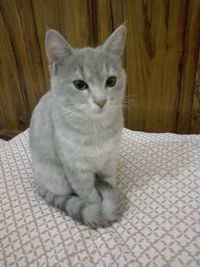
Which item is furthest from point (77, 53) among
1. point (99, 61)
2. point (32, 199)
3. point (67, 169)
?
point (32, 199)

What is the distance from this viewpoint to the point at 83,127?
0.84m

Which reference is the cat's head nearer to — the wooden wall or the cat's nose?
the cat's nose

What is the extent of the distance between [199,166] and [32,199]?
64 cm

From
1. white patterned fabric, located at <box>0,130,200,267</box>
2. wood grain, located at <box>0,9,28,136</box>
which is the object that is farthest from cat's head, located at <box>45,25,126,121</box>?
wood grain, located at <box>0,9,28,136</box>

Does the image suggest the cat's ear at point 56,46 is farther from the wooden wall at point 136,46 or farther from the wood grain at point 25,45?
the wood grain at point 25,45

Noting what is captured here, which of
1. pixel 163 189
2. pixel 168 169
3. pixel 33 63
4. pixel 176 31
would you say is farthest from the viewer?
pixel 33 63

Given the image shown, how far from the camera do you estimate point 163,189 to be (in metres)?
0.98

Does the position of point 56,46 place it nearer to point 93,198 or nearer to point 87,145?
point 87,145

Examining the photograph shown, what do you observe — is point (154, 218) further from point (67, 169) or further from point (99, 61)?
point (99, 61)

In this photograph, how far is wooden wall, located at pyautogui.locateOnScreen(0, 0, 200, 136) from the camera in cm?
121

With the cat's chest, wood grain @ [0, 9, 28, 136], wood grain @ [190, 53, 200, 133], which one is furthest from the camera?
wood grain @ [0, 9, 28, 136]

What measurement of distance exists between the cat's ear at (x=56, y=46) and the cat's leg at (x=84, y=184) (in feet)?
1.17

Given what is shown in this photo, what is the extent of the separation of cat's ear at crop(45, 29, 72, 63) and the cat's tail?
45 cm

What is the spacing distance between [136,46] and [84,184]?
2.44 feet
